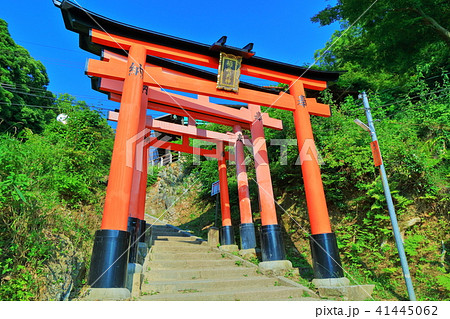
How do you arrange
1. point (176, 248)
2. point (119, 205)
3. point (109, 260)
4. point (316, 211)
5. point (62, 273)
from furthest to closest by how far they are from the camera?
point (176, 248), point (316, 211), point (119, 205), point (109, 260), point (62, 273)

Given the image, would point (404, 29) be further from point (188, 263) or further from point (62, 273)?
point (62, 273)

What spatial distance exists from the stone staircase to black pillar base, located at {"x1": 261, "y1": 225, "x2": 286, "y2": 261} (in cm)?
51

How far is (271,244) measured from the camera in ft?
23.2

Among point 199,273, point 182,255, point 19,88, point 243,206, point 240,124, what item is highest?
point 19,88

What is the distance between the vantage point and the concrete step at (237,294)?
15.8 feet

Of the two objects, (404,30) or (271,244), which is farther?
(404,30)

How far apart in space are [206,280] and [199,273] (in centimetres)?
40

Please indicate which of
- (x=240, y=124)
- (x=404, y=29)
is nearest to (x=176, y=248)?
(x=240, y=124)

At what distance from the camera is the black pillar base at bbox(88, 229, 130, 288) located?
171 inches

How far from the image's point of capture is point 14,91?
16.8 meters

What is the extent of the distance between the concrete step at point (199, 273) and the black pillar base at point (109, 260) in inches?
53.7

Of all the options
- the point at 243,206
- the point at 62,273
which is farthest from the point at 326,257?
the point at 62,273

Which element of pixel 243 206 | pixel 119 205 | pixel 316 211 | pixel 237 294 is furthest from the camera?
pixel 243 206

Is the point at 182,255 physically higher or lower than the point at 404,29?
lower
